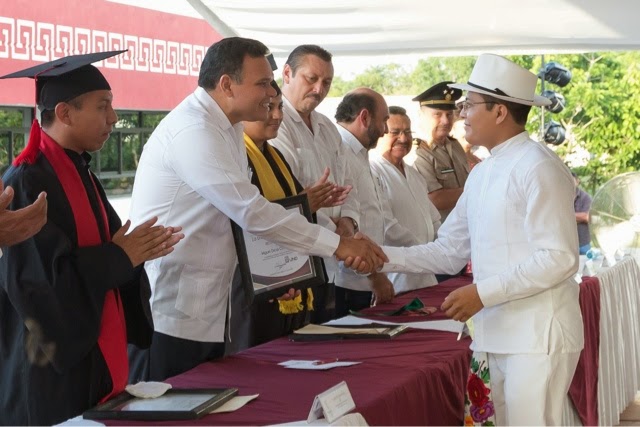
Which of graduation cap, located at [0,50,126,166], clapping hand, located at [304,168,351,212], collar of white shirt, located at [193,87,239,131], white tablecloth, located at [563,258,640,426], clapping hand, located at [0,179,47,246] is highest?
graduation cap, located at [0,50,126,166]

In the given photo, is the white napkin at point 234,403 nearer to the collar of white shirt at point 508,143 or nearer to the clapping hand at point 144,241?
the clapping hand at point 144,241

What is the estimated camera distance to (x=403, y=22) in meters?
6.13

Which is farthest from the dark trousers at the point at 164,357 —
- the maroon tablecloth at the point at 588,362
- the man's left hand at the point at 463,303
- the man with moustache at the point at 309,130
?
the maroon tablecloth at the point at 588,362

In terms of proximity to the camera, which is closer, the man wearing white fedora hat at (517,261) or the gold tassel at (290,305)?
the man wearing white fedora hat at (517,261)

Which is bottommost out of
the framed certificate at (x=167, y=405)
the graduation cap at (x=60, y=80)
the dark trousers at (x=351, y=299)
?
the dark trousers at (x=351, y=299)

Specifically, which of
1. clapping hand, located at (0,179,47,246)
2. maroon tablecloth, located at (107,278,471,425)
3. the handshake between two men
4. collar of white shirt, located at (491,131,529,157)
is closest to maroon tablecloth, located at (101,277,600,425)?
maroon tablecloth, located at (107,278,471,425)

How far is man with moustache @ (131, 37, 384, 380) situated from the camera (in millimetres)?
2797

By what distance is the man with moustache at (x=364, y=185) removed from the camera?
4.37m

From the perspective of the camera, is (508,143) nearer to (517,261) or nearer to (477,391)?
(517,261)

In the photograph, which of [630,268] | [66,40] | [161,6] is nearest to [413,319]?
[630,268]

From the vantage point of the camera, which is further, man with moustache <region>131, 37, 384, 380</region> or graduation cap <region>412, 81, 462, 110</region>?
graduation cap <region>412, 81, 462, 110</region>

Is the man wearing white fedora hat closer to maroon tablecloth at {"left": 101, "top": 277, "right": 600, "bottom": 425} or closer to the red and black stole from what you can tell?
maroon tablecloth at {"left": 101, "top": 277, "right": 600, "bottom": 425}

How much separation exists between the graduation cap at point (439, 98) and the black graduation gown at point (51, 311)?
3.35 metres

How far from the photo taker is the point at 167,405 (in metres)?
2.10
